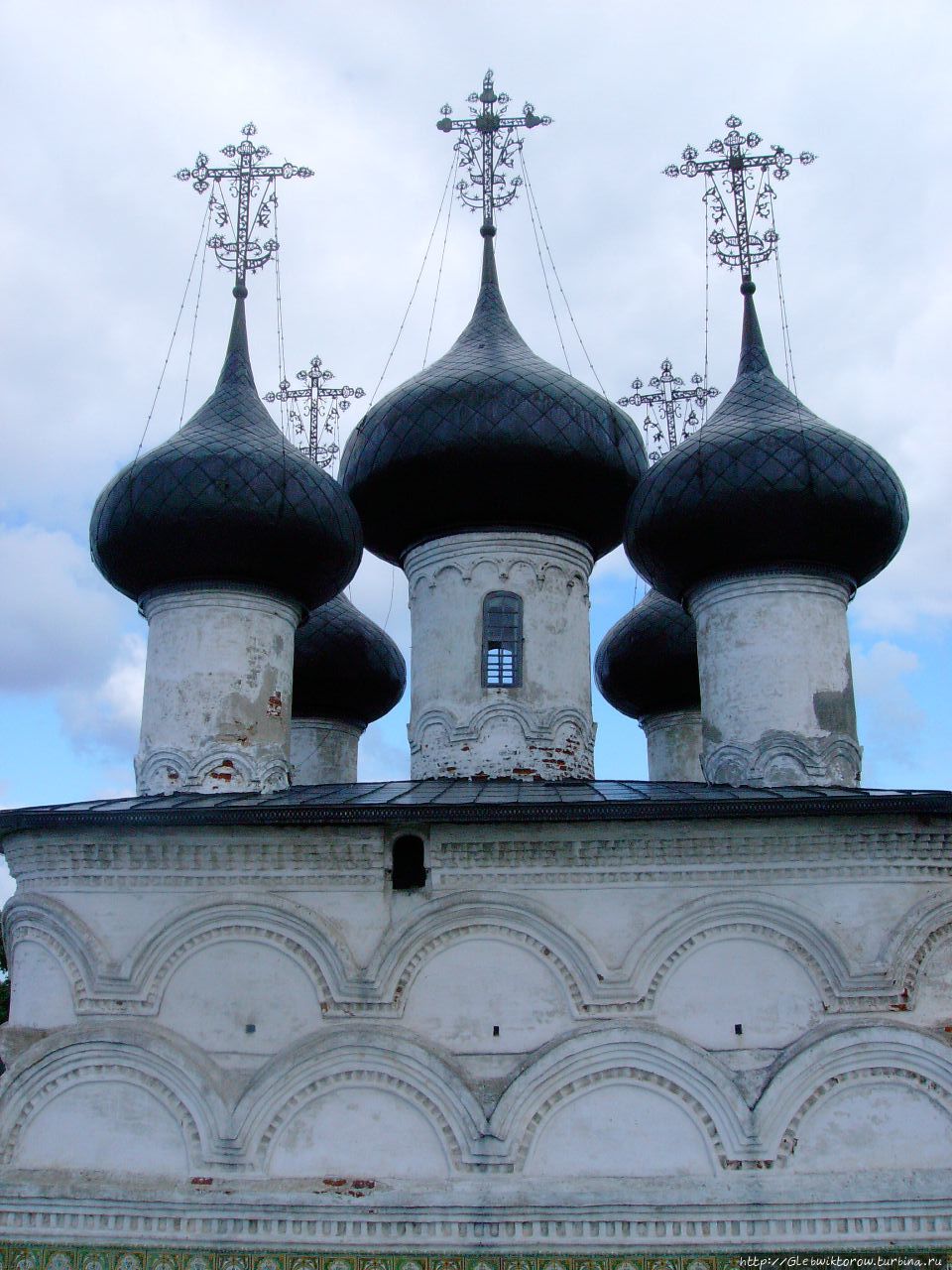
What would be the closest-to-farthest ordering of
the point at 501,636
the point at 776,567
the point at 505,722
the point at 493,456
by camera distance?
the point at 776,567, the point at 505,722, the point at 493,456, the point at 501,636

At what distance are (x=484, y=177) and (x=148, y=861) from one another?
7597mm

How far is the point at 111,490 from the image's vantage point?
9.45 meters

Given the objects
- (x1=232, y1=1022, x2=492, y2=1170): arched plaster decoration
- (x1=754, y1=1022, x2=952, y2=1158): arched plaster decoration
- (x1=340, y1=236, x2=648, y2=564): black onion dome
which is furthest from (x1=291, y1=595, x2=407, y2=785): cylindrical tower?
(x1=754, y1=1022, x2=952, y2=1158): arched plaster decoration

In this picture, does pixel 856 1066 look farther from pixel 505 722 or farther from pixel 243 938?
pixel 505 722

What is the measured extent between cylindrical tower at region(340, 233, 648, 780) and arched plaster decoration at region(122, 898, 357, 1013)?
270 cm

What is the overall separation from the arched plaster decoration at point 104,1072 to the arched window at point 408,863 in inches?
58.6

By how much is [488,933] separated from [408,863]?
0.63 m

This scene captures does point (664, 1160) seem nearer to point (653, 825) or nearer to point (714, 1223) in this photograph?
point (714, 1223)

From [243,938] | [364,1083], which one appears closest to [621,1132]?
[364,1083]

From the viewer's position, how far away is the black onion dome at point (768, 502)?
8.91 meters

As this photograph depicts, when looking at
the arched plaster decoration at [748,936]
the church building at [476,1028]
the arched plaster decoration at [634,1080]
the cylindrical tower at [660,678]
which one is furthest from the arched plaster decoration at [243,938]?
the cylindrical tower at [660,678]

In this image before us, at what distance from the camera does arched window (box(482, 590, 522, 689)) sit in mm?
9984

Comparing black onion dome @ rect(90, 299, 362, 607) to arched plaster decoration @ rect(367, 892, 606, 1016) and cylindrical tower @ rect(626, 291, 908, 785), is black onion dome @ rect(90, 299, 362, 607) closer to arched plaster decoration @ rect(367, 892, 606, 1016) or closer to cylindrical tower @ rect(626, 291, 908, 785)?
Answer: cylindrical tower @ rect(626, 291, 908, 785)

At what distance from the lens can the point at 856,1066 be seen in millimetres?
6785
